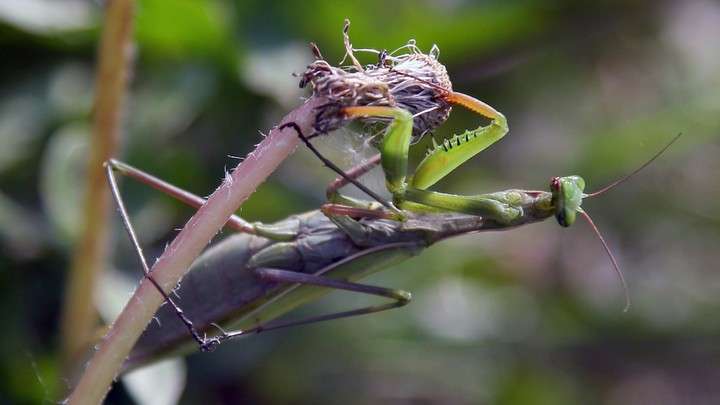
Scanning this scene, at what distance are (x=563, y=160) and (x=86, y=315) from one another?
2952 mm

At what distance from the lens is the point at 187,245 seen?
1.96 m

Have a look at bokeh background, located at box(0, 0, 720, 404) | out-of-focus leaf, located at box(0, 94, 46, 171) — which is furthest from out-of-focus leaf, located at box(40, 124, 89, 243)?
out-of-focus leaf, located at box(0, 94, 46, 171)

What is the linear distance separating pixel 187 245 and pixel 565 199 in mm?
1265

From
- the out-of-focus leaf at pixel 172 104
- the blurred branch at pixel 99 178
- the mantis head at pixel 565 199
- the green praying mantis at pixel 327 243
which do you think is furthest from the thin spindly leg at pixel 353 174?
the out-of-focus leaf at pixel 172 104

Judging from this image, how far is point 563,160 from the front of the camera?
503cm

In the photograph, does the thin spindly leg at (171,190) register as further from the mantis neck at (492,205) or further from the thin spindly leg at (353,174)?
the mantis neck at (492,205)

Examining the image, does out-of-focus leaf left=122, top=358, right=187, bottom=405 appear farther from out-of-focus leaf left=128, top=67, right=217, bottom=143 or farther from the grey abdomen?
out-of-focus leaf left=128, top=67, right=217, bottom=143

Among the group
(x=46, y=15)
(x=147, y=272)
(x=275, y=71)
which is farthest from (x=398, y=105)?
(x=46, y=15)

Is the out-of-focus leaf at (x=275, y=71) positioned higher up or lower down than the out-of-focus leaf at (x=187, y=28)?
lower down

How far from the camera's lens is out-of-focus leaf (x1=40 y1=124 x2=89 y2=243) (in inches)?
137

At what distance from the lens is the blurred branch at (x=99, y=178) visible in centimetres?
285

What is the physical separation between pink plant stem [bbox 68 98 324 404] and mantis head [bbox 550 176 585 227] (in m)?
1.03

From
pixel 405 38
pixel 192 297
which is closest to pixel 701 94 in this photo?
pixel 405 38

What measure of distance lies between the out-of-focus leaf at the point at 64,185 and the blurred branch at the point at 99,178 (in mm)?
380
